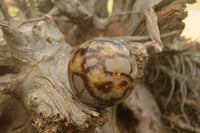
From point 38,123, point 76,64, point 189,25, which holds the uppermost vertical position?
point 189,25

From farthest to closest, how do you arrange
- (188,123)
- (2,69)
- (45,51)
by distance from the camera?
(188,123) → (2,69) → (45,51)

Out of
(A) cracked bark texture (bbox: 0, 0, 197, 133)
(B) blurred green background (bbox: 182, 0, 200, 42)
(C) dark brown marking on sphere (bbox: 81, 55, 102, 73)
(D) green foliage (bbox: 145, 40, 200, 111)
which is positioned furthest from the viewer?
(B) blurred green background (bbox: 182, 0, 200, 42)

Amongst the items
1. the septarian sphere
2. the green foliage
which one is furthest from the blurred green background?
the septarian sphere

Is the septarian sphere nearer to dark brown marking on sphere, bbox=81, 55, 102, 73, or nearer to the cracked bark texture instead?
dark brown marking on sphere, bbox=81, 55, 102, 73

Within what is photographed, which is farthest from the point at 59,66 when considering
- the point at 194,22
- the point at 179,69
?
the point at 194,22

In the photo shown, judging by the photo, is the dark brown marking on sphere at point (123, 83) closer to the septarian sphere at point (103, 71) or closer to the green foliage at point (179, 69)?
the septarian sphere at point (103, 71)

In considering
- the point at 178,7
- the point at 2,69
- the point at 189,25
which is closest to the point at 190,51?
the point at 189,25

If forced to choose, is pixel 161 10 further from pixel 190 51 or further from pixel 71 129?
pixel 71 129

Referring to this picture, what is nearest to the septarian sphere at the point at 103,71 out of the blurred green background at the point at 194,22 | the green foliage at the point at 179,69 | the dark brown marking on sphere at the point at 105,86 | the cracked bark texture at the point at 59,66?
the dark brown marking on sphere at the point at 105,86
